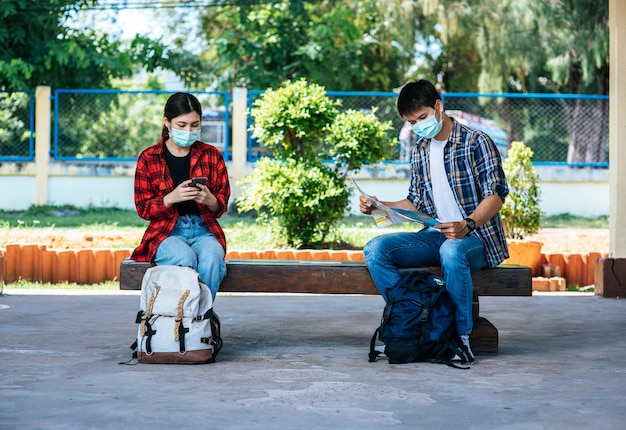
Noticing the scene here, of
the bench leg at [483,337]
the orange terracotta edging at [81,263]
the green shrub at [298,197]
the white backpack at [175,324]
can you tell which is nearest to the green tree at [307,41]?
the green shrub at [298,197]

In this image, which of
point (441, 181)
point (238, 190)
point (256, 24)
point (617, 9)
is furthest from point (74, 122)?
point (441, 181)

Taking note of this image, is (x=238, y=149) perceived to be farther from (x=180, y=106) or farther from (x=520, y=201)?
(x=180, y=106)

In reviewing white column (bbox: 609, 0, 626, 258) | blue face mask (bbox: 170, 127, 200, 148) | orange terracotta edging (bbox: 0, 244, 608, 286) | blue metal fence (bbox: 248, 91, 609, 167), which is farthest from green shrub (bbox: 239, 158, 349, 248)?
blue metal fence (bbox: 248, 91, 609, 167)

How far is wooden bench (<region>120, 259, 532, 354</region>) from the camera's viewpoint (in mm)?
5770

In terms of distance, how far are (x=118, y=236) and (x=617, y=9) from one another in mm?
5845

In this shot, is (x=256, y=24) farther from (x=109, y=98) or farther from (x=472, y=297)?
(x=472, y=297)

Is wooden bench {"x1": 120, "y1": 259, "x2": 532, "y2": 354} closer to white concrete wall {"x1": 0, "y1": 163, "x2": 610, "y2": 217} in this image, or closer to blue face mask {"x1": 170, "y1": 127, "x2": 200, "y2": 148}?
blue face mask {"x1": 170, "y1": 127, "x2": 200, "y2": 148}

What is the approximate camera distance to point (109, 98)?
15469mm

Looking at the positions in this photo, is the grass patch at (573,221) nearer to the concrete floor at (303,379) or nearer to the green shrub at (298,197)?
the green shrub at (298,197)

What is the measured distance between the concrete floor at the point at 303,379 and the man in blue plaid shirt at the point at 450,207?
1.63ft

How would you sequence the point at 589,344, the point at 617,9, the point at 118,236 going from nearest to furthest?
1. the point at 589,344
2. the point at 617,9
3. the point at 118,236

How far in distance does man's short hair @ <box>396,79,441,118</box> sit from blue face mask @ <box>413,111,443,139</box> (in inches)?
3.0

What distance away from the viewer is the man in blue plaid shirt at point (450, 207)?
18.0 ft

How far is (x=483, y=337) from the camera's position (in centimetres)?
580
